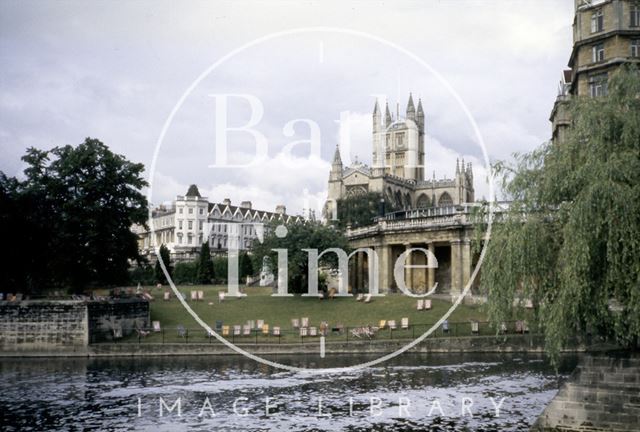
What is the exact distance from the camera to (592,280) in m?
20.6

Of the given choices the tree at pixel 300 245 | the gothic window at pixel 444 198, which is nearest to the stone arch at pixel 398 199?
the gothic window at pixel 444 198

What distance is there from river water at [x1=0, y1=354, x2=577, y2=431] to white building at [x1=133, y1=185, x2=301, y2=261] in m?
85.6

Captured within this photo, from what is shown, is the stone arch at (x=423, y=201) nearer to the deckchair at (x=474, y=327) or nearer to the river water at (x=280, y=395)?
the deckchair at (x=474, y=327)

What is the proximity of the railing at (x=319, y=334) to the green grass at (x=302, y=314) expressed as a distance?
0.22 ft

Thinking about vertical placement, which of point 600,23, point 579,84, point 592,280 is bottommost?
point 592,280

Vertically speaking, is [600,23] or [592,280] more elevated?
[600,23]

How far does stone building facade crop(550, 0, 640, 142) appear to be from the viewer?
51250mm

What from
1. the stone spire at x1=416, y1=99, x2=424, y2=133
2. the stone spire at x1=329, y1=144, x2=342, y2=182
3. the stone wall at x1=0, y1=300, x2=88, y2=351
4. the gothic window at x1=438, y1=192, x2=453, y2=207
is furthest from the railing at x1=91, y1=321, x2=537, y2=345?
the stone spire at x1=416, y1=99, x2=424, y2=133

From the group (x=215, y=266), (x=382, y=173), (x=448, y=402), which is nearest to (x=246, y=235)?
(x=382, y=173)

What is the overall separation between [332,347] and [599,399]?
23.9 metres

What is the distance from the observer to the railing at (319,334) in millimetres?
44031

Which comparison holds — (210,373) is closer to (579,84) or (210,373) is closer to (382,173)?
(579,84)

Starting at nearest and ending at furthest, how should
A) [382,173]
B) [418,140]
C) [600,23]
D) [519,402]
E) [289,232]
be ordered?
[519,402] < [600,23] < [289,232] < [382,173] < [418,140]

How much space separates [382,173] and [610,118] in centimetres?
11826
